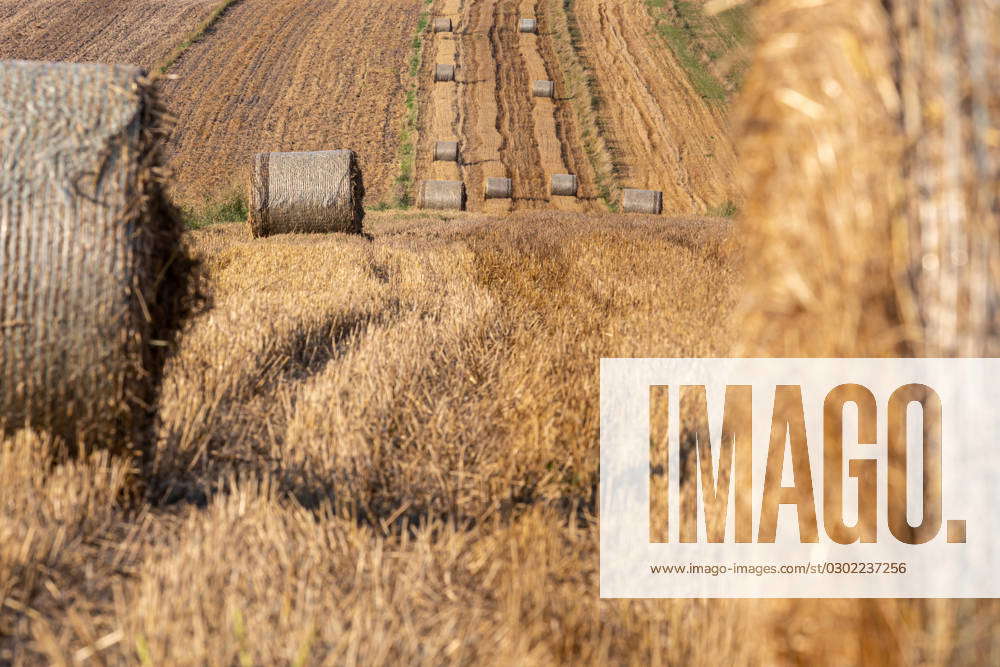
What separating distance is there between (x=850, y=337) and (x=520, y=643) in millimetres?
1028

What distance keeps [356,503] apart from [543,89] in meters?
25.9

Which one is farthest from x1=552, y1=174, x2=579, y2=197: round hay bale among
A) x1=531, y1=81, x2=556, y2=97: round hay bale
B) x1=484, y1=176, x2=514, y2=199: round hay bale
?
x1=531, y1=81, x2=556, y2=97: round hay bale

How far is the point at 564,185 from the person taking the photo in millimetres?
22109

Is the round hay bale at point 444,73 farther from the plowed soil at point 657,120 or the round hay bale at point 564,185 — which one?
the round hay bale at point 564,185

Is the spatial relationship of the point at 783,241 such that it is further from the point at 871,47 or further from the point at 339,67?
the point at 339,67

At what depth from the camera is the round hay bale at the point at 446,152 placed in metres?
23.4

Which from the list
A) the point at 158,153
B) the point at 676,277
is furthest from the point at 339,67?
the point at 158,153

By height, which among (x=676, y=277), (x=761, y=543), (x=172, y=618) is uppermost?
(x=761, y=543)

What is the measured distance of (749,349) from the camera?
202cm

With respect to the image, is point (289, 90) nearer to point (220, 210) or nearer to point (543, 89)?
point (543, 89)

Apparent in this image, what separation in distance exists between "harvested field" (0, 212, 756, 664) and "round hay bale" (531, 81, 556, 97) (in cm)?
2215

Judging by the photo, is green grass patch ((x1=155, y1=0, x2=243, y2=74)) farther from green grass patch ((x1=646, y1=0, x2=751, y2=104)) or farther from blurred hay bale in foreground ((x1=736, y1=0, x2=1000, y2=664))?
blurred hay bale in foreground ((x1=736, y1=0, x2=1000, y2=664))

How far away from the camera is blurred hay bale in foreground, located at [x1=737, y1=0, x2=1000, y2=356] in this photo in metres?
1.65

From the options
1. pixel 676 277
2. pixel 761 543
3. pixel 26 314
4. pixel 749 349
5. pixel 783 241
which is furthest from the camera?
pixel 676 277
